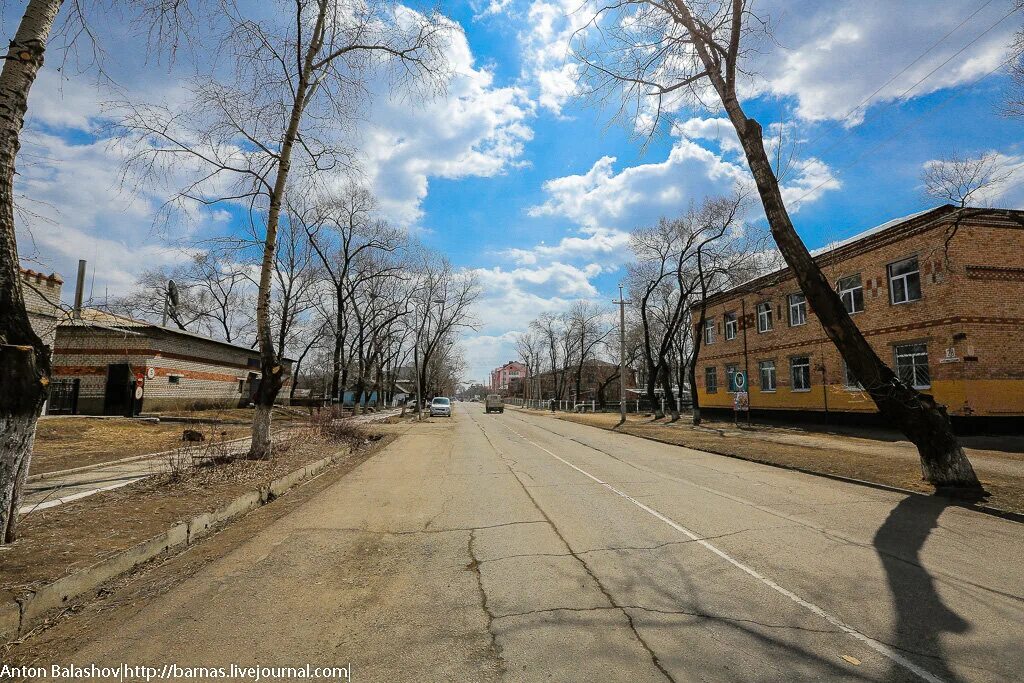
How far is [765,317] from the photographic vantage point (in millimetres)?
30562

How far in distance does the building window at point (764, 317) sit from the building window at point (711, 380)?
5.89 meters

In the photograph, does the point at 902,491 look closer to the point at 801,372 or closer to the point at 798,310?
the point at 801,372

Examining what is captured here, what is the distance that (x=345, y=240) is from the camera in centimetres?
3328

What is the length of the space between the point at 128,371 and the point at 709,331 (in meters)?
35.1

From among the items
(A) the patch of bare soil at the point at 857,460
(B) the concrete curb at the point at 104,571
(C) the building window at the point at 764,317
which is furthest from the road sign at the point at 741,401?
(B) the concrete curb at the point at 104,571

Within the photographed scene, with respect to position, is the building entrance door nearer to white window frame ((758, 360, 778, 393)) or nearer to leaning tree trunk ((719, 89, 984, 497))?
leaning tree trunk ((719, 89, 984, 497))

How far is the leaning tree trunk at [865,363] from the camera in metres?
8.93

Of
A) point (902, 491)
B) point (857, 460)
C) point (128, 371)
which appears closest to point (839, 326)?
point (902, 491)

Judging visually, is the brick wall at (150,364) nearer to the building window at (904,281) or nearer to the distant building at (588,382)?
the building window at (904,281)

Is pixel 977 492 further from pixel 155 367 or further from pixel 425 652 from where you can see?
pixel 155 367

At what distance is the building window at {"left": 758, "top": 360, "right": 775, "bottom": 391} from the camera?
29513 millimetres

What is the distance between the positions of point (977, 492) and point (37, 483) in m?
15.8

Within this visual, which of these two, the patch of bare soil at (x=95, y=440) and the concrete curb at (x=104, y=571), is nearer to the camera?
the concrete curb at (x=104, y=571)

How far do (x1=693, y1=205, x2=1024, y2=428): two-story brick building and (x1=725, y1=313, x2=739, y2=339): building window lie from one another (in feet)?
17.1
